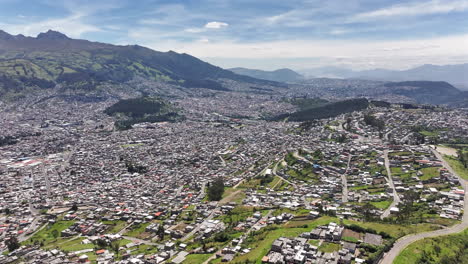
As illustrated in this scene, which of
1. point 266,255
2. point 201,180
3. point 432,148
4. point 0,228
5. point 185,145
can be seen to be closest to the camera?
point 266,255

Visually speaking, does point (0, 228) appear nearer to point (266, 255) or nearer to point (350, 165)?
point (266, 255)

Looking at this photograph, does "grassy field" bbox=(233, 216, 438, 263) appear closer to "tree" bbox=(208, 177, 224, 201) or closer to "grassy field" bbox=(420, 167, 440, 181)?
"tree" bbox=(208, 177, 224, 201)

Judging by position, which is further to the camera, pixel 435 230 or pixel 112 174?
pixel 112 174

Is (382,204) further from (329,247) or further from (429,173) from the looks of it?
(329,247)

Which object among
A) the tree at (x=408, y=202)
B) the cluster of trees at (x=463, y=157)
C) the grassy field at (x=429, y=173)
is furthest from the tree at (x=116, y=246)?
the cluster of trees at (x=463, y=157)

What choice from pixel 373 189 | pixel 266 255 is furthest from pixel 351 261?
pixel 373 189

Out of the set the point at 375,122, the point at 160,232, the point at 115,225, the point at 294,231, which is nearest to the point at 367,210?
the point at 294,231

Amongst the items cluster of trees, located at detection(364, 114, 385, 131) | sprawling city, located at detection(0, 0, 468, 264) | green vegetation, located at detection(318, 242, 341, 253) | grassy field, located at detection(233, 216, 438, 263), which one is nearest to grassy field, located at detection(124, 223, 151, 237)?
sprawling city, located at detection(0, 0, 468, 264)
